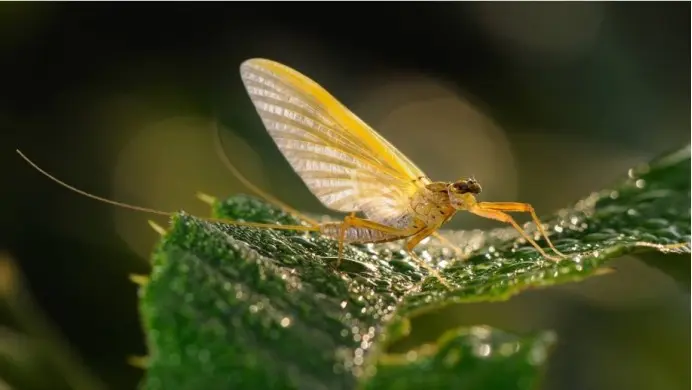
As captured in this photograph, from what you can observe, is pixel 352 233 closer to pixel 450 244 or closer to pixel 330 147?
pixel 330 147

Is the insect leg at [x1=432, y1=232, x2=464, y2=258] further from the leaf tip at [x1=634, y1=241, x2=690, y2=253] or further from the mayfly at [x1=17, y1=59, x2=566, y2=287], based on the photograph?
the leaf tip at [x1=634, y1=241, x2=690, y2=253]

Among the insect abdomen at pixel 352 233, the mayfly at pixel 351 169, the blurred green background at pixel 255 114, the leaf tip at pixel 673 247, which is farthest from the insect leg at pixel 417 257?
the blurred green background at pixel 255 114

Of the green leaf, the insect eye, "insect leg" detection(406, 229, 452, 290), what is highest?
the insect eye

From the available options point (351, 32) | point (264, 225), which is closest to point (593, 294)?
point (264, 225)

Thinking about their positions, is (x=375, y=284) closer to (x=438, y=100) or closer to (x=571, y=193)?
(x=571, y=193)

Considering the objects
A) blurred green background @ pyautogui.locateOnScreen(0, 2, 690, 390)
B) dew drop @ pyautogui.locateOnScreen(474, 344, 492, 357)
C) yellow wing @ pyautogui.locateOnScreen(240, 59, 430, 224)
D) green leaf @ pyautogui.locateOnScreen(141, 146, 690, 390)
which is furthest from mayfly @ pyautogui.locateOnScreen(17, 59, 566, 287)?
blurred green background @ pyautogui.locateOnScreen(0, 2, 690, 390)
